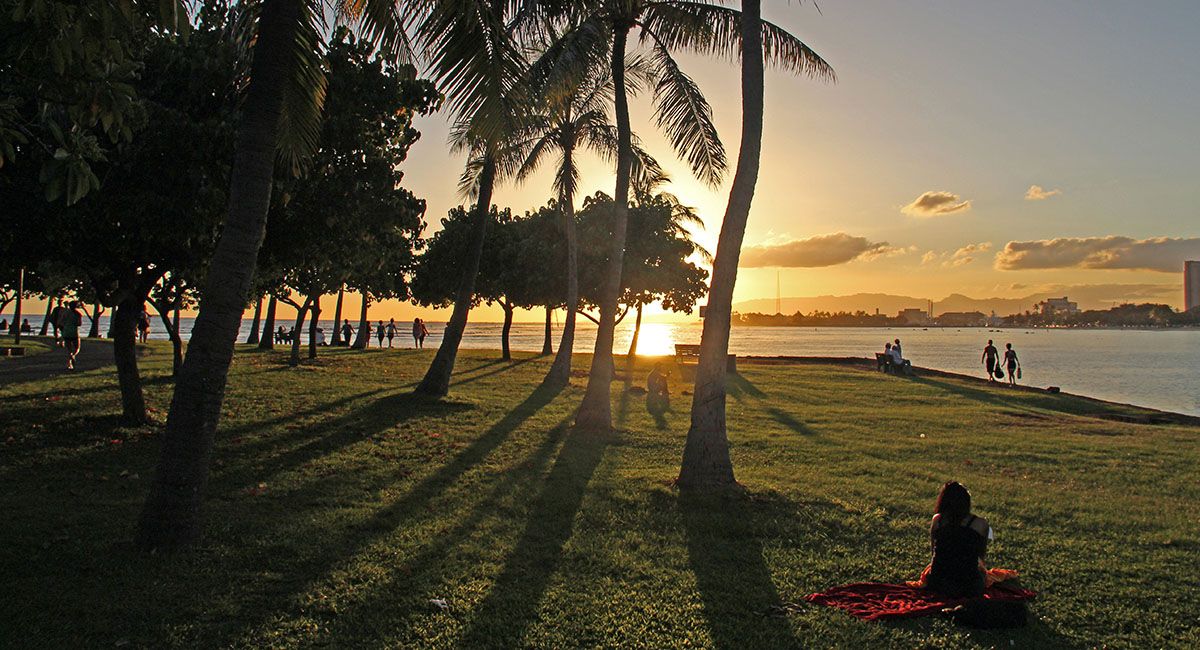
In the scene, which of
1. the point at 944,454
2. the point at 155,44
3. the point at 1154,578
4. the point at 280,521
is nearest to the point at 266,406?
the point at 155,44

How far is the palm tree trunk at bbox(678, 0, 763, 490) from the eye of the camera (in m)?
9.38

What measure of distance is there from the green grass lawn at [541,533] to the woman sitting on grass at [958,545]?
42 centimetres

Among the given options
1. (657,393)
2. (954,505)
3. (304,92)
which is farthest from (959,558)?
(657,393)

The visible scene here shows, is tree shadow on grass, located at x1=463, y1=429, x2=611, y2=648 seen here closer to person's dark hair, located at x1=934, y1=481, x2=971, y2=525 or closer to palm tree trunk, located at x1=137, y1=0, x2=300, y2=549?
palm tree trunk, located at x1=137, y1=0, x2=300, y2=549

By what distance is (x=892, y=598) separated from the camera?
582 centimetres

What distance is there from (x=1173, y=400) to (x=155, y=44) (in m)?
37.8

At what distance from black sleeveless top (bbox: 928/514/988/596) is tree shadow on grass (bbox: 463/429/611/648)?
312cm

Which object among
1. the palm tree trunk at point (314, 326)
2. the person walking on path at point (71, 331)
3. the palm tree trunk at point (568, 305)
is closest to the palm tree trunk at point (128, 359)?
the person walking on path at point (71, 331)

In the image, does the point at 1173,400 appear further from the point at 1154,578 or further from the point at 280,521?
the point at 280,521

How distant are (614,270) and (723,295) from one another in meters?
5.28

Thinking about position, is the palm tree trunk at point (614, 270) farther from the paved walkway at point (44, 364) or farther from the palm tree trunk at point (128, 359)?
the paved walkway at point (44, 364)

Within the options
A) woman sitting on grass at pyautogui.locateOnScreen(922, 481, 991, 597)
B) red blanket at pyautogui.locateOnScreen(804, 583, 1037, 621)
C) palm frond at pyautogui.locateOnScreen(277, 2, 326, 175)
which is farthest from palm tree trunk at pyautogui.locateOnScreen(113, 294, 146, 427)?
woman sitting on grass at pyautogui.locateOnScreen(922, 481, 991, 597)

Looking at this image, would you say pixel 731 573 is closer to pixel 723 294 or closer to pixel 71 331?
pixel 723 294

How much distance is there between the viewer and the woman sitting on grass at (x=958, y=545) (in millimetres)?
5531
